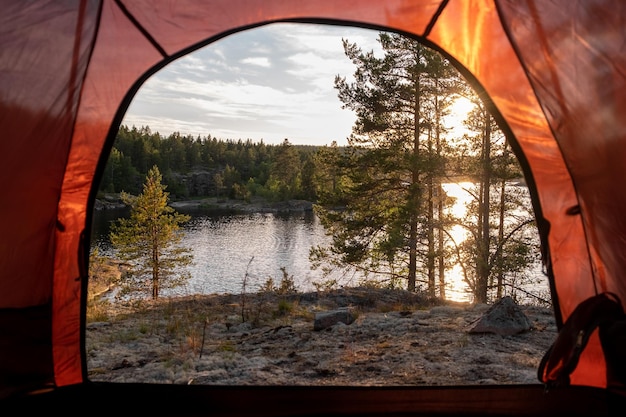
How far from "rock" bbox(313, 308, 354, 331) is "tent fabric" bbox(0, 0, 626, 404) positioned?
2.99 meters

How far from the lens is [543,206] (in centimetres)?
276

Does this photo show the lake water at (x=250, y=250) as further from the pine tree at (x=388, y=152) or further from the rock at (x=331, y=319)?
the rock at (x=331, y=319)

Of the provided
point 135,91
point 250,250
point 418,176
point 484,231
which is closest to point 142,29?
point 135,91

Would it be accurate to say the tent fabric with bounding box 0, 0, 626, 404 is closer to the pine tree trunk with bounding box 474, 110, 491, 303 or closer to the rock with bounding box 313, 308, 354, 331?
the rock with bounding box 313, 308, 354, 331

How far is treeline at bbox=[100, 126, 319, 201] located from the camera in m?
65.9

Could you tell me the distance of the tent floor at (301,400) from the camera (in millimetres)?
Result: 2826

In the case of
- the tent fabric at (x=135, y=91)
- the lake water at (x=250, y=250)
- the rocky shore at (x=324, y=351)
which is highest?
the tent fabric at (x=135, y=91)

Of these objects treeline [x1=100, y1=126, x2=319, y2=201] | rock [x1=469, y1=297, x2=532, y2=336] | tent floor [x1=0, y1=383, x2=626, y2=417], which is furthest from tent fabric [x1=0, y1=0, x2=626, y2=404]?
treeline [x1=100, y1=126, x2=319, y2=201]

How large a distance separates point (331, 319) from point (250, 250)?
2983cm

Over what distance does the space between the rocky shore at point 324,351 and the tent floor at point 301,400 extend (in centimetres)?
45

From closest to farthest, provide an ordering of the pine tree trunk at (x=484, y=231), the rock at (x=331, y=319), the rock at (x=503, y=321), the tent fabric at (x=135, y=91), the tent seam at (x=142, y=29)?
the tent fabric at (x=135, y=91), the tent seam at (x=142, y=29), the rock at (x=503, y=321), the rock at (x=331, y=319), the pine tree trunk at (x=484, y=231)

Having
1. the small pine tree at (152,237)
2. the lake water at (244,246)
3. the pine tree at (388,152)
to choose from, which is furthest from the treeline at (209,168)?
the pine tree at (388,152)

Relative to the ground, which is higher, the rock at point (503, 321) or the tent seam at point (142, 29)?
the tent seam at point (142, 29)

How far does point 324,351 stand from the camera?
14.4ft
